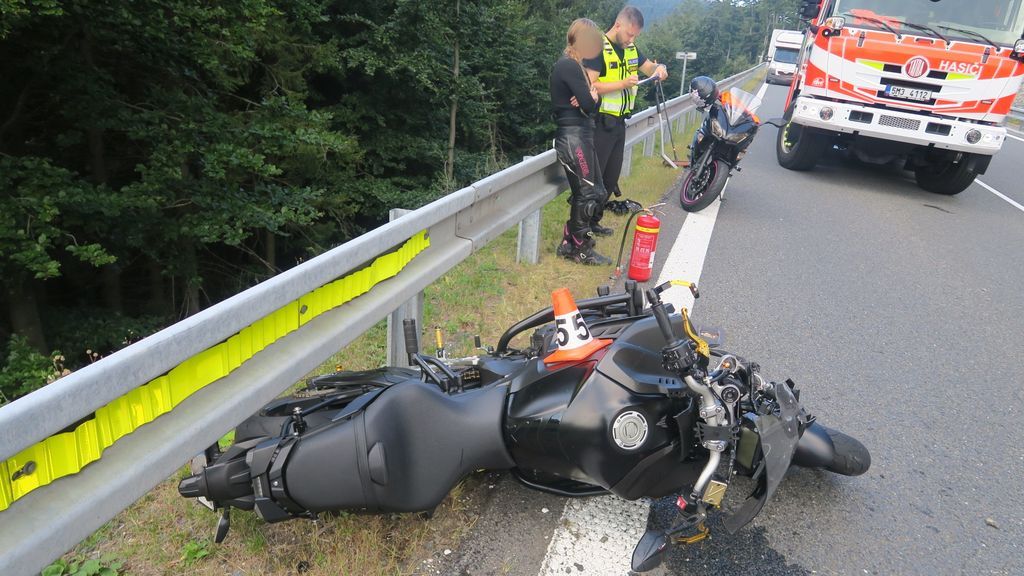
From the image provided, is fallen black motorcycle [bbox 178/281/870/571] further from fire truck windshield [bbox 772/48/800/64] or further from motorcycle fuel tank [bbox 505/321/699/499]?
fire truck windshield [bbox 772/48/800/64]

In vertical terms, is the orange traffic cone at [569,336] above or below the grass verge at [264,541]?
above

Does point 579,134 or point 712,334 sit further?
point 579,134

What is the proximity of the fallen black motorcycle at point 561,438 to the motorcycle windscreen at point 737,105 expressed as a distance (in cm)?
539

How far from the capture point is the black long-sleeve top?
516 centimetres

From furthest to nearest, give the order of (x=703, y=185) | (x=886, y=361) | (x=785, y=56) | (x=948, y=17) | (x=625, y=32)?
(x=785, y=56) < (x=948, y=17) < (x=703, y=185) < (x=625, y=32) < (x=886, y=361)

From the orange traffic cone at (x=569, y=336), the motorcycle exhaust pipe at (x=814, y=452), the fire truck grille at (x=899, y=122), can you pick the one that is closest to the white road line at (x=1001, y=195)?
the fire truck grille at (x=899, y=122)

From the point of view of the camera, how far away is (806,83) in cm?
877

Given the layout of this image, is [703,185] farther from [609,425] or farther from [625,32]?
[609,425]

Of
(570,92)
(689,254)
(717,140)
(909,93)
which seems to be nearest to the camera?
(570,92)

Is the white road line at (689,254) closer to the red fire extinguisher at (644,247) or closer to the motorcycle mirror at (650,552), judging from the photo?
the red fire extinguisher at (644,247)

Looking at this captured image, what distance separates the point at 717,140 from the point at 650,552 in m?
5.86

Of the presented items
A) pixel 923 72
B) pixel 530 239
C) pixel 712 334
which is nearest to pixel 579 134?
pixel 530 239

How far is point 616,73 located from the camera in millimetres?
5734

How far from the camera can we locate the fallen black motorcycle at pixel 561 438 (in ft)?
6.81
